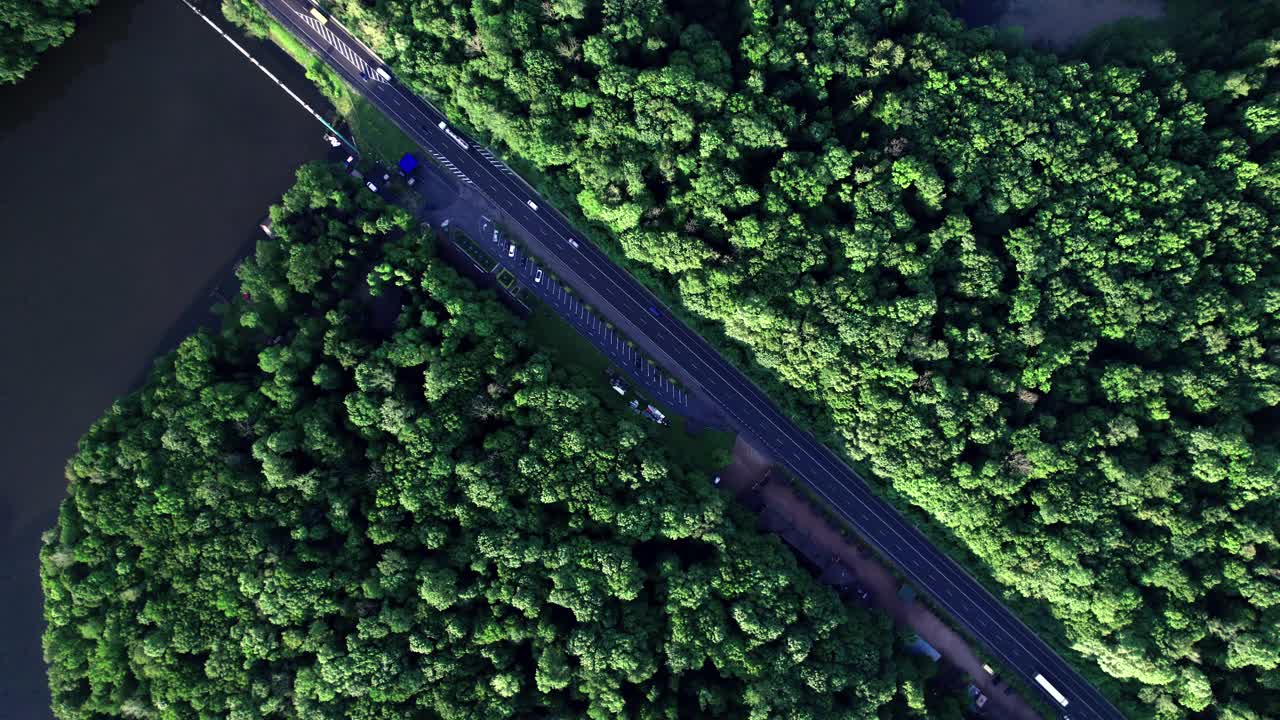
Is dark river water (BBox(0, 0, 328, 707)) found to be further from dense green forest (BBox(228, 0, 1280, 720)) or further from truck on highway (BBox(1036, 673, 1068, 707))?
truck on highway (BBox(1036, 673, 1068, 707))

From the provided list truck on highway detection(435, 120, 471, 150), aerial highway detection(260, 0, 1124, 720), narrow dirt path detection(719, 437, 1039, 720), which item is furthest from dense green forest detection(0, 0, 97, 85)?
narrow dirt path detection(719, 437, 1039, 720)

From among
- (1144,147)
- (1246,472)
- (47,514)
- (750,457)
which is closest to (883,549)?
(750,457)

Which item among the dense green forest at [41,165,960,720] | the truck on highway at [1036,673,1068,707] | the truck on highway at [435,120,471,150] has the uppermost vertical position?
the truck on highway at [435,120,471,150]

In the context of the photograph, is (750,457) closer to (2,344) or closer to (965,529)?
(965,529)

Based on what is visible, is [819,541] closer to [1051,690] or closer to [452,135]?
[1051,690]

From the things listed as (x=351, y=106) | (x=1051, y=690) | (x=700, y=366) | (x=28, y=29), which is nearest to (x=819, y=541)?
(x=700, y=366)
